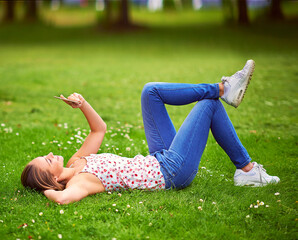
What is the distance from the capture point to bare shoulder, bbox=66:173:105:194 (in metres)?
4.09

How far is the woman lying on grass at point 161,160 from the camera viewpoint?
4.15 metres

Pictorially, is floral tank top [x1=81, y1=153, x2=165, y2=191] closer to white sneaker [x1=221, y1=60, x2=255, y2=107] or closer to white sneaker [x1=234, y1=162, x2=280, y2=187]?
white sneaker [x1=234, y1=162, x2=280, y2=187]

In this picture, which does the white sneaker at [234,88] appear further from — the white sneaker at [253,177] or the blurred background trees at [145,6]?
the blurred background trees at [145,6]

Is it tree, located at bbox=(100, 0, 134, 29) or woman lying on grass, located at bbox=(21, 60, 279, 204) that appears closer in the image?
woman lying on grass, located at bbox=(21, 60, 279, 204)

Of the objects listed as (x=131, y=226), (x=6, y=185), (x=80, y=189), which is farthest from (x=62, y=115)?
(x=131, y=226)

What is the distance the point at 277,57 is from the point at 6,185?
13408mm

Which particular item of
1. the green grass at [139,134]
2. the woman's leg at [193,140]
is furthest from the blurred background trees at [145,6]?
the woman's leg at [193,140]

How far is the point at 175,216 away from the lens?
386cm

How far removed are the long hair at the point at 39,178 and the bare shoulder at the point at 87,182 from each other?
0.16 metres

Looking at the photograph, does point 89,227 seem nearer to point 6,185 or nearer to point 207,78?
point 6,185

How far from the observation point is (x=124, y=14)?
27.0m

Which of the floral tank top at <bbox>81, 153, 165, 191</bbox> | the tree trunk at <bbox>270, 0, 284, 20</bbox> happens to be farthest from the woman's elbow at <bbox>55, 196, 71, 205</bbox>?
the tree trunk at <bbox>270, 0, 284, 20</bbox>

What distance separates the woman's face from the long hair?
0.04 m

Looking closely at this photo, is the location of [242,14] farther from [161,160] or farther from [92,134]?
[161,160]
